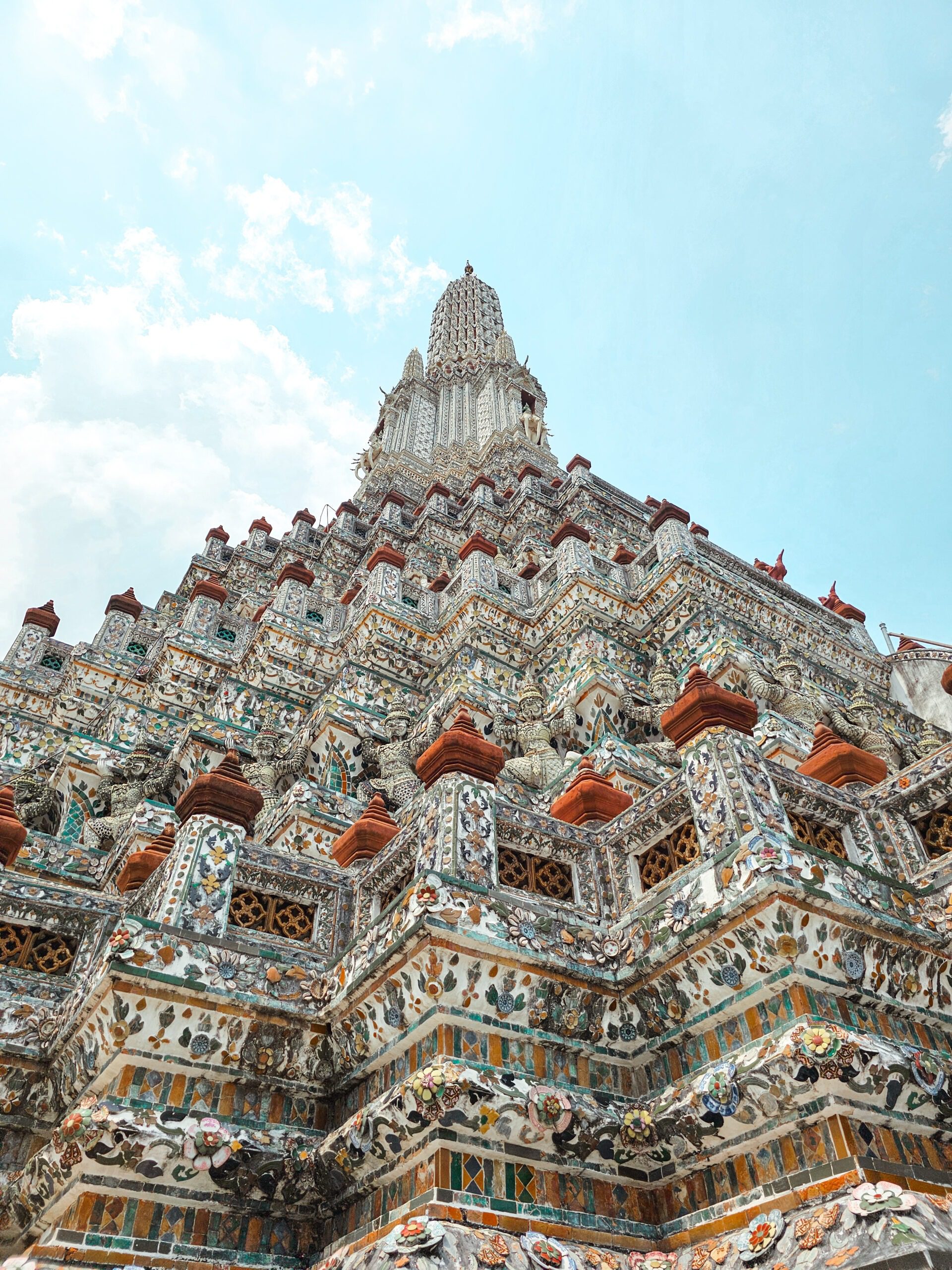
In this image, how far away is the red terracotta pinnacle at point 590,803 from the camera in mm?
6574

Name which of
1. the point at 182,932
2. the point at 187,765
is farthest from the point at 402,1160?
the point at 187,765

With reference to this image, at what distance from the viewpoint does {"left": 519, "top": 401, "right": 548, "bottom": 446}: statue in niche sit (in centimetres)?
3262

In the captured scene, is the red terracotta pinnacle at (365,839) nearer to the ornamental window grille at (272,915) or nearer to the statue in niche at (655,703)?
the ornamental window grille at (272,915)

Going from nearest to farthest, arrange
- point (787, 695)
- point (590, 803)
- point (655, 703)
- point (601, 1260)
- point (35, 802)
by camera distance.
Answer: point (601, 1260)
point (590, 803)
point (35, 802)
point (787, 695)
point (655, 703)

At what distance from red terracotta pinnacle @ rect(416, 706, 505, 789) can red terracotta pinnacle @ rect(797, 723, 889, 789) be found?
2.09 m

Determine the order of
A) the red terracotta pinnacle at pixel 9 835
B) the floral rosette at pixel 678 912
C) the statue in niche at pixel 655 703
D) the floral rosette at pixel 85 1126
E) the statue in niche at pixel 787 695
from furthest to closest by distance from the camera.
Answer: the statue in niche at pixel 655 703
the statue in niche at pixel 787 695
the red terracotta pinnacle at pixel 9 835
the floral rosette at pixel 678 912
the floral rosette at pixel 85 1126

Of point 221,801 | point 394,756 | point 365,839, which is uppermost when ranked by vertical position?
point 394,756

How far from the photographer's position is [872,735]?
36.2ft

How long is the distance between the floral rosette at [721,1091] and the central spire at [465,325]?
38.6 meters

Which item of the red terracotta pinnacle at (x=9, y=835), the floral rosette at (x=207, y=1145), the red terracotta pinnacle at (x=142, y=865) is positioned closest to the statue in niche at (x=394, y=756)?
the red terracotta pinnacle at (x=142, y=865)

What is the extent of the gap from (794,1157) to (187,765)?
29.5ft

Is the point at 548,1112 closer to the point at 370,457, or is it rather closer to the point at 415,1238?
the point at 415,1238

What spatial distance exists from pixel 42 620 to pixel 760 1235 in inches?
638

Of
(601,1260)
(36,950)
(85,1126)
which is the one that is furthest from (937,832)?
(36,950)
